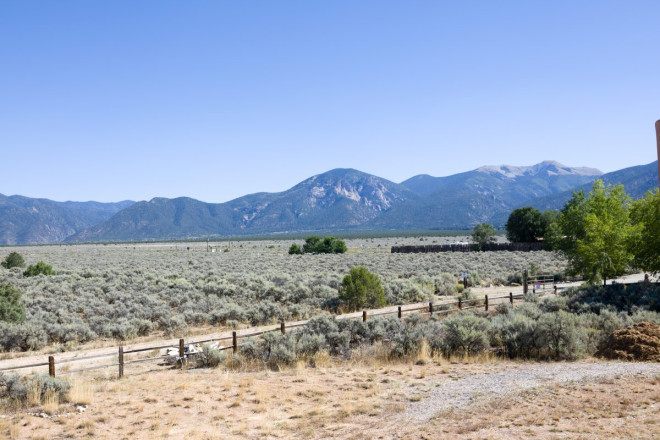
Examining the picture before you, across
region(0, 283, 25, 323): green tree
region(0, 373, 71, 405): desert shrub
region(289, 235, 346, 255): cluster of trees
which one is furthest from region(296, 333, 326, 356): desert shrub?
region(289, 235, 346, 255): cluster of trees

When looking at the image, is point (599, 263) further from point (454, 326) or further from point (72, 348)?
point (72, 348)

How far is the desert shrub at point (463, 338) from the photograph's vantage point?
1580 cm

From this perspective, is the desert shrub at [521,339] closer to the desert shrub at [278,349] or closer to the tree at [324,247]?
the desert shrub at [278,349]

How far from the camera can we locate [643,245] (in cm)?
2417

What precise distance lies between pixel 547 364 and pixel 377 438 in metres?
7.23

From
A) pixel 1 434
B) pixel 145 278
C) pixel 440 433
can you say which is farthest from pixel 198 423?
pixel 145 278

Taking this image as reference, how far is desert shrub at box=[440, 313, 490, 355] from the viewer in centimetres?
1580

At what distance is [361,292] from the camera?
26.1 metres

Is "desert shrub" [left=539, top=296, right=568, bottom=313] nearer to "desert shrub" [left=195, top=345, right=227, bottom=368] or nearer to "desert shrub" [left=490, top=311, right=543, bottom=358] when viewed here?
"desert shrub" [left=490, top=311, right=543, bottom=358]

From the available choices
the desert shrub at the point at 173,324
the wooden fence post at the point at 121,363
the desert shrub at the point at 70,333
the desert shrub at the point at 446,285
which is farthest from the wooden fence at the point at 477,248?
the wooden fence post at the point at 121,363

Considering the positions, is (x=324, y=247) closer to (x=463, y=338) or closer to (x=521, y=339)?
(x=463, y=338)

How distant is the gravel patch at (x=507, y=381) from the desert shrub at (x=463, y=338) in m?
2.08

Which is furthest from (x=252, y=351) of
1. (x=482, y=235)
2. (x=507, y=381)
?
(x=482, y=235)

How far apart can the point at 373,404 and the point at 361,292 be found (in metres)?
14.8
